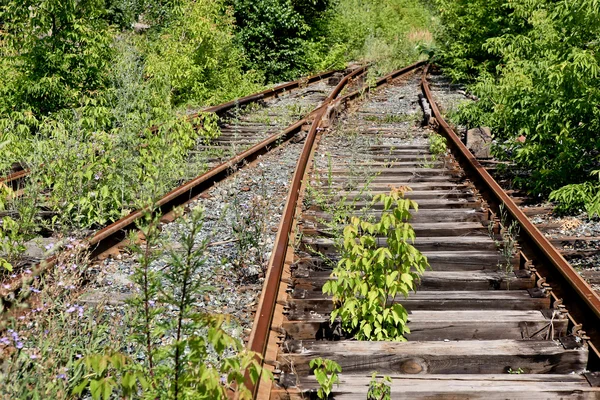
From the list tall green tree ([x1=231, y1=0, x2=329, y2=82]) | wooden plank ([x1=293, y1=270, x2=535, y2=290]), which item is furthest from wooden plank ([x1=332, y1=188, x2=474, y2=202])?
tall green tree ([x1=231, y1=0, x2=329, y2=82])

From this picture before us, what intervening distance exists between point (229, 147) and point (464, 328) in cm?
659

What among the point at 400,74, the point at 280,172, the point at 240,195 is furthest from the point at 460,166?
the point at 400,74

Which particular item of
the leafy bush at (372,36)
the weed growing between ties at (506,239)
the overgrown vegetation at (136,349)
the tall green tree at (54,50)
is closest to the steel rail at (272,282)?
the overgrown vegetation at (136,349)

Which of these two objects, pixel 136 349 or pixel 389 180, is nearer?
pixel 136 349

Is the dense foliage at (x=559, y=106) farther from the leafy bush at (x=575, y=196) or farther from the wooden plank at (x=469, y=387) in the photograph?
the wooden plank at (x=469, y=387)

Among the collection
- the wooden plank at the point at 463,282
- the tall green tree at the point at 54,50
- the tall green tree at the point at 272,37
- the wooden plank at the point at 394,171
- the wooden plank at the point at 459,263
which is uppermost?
the tall green tree at the point at 272,37

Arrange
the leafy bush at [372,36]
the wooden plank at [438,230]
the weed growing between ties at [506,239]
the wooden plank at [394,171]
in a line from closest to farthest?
the weed growing between ties at [506,239] → the wooden plank at [438,230] → the wooden plank at [394,171] → the leafy bush at [372,36]

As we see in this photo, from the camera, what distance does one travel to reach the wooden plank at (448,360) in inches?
131

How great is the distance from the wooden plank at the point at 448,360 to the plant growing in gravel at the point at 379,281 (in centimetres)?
20

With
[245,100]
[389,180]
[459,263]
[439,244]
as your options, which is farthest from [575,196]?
[245,100]

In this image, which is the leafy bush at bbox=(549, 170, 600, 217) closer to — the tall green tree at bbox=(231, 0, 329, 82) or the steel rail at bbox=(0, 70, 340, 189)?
the steel rail at bbox=(0, 70, 340, 189)

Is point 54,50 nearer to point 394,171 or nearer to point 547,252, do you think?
point 394,171

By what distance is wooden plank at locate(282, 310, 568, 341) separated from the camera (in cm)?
367

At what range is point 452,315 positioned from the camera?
3775 millimetres
